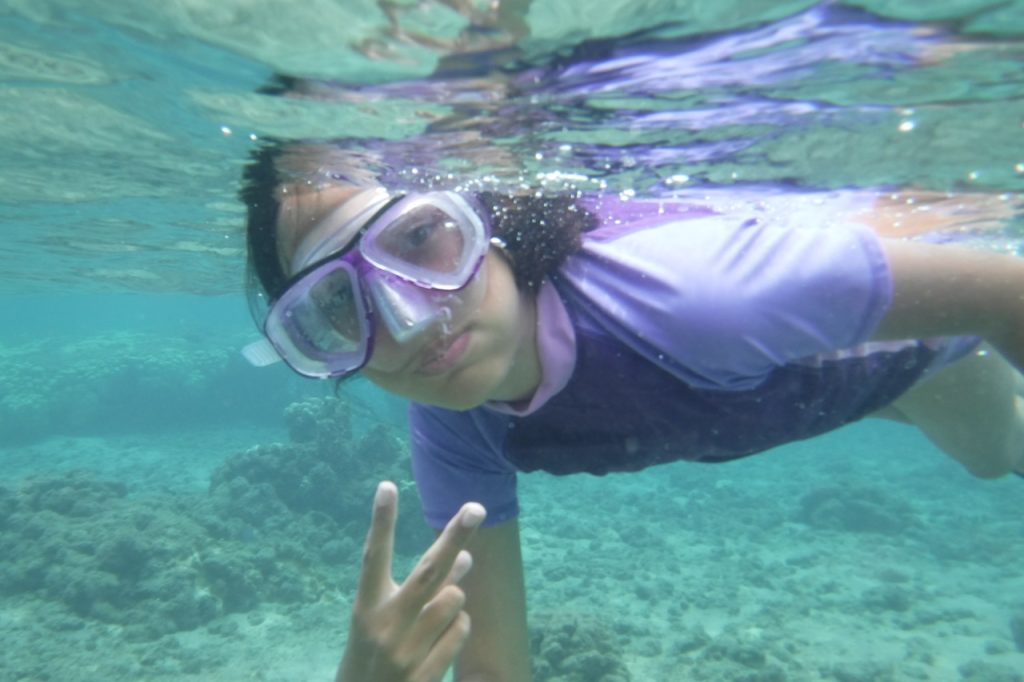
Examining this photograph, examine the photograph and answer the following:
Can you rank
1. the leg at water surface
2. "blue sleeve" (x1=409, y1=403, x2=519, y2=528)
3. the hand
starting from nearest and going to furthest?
the hand
"blue sleeve" (x1=409, y1=403, x2=519, y2=528)
the leg at water surface

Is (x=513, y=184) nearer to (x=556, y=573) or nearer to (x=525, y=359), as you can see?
(x=525, y=359)

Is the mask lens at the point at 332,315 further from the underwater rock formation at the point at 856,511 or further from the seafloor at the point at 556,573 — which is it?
the underwater rock formation at the point at 856,511

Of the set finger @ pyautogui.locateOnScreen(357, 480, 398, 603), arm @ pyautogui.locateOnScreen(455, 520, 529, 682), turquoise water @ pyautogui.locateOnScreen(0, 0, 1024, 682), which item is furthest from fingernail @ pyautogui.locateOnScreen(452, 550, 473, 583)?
turquoise water @ pyautogui.locateOnScreen(0, 0, 1024, 682)

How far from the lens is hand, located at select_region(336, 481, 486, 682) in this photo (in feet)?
8.31

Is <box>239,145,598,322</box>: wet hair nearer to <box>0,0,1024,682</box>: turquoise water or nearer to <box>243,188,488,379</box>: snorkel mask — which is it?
<box>243,188,488,379</box>: snorkel mask

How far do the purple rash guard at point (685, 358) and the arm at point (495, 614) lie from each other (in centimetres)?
17

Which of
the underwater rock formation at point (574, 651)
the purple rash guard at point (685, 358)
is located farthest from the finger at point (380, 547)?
the underwater rock formation at point (574, 651)

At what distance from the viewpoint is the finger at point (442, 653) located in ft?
8.47

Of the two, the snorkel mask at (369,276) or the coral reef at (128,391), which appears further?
the coral reef at (128,391)

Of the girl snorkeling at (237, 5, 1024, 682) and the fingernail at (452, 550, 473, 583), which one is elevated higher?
the girl snorkeling at (237, 5, 1024, 682)

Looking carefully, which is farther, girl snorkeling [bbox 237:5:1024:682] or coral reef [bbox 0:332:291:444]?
coral reef [bbox 0:332:291:444]

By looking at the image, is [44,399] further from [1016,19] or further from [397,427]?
[1016,19]

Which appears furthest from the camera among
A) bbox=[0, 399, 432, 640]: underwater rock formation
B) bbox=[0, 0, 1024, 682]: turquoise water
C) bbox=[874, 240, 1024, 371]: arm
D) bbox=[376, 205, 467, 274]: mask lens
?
bbox=[0, 399, 432, 640]: underwater rock formation

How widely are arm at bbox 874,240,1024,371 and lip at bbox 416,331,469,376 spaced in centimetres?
194
